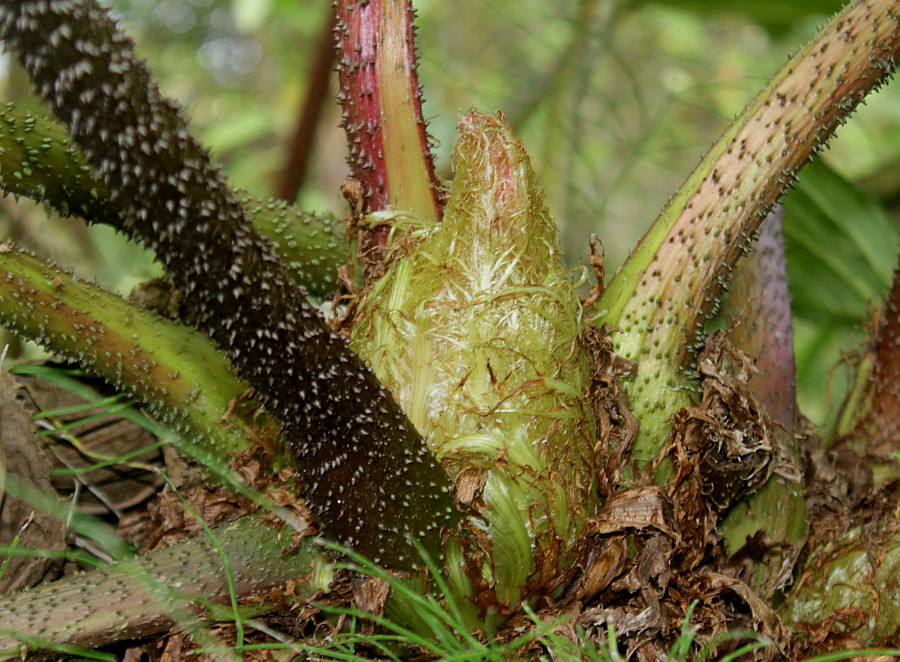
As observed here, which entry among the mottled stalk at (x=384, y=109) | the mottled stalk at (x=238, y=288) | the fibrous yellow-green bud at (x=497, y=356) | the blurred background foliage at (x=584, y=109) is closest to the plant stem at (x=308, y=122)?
the blurred background foliage at (x=584, y=109)

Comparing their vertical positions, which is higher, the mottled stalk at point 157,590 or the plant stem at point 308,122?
the plant stem at point 308,122

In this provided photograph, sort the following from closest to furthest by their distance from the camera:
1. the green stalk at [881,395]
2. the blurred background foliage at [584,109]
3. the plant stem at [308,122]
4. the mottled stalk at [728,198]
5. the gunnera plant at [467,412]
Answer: the gunnera plant at [467,412], the mottled stalk at [728,198], the green stalk at [881,395], the blurred background foliage at [584,109], the plant stem at [308,122]

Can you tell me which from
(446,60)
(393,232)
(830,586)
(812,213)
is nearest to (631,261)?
→ (393,232)

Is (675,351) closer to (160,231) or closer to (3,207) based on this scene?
Answer: (160,231)

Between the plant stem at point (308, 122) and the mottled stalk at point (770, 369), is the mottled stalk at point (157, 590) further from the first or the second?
the plant stem at point (308, 122)

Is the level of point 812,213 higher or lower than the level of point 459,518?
higher

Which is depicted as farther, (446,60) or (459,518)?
(446,60)

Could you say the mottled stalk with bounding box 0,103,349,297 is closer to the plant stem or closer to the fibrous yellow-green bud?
the fibrous yellow-green bud

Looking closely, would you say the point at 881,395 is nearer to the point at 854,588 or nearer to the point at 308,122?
the point at 854,588
